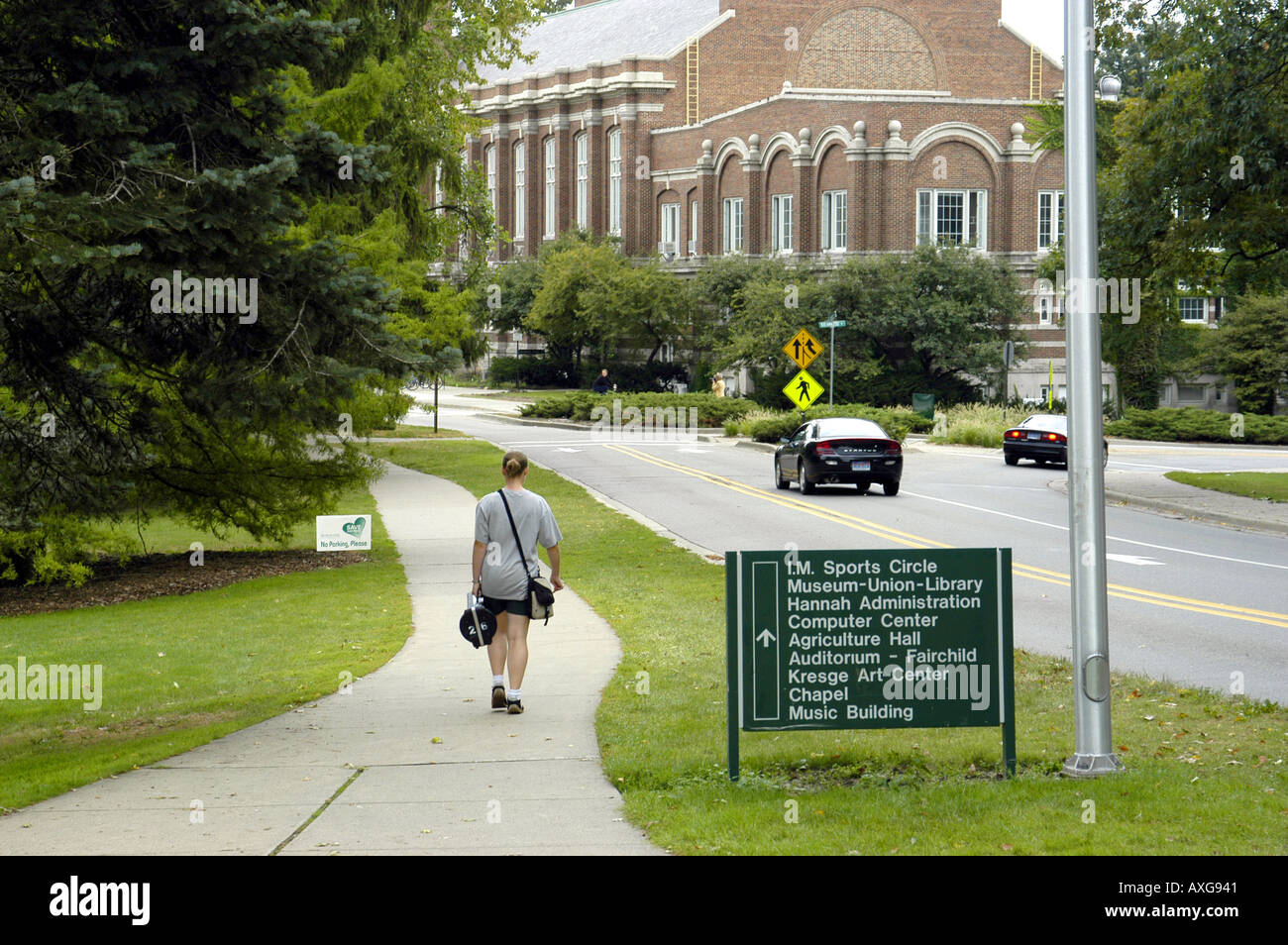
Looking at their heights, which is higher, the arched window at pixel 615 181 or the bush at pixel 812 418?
the arched window at pixel 615 181

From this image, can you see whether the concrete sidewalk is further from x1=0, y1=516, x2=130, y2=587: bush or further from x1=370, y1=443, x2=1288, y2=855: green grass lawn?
x1=0, y1=516, x2=130, y2=587: bush

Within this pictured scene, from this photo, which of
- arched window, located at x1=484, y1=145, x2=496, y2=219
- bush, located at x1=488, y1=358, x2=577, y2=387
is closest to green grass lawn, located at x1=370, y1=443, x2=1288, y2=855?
bush, located at x1=488, y1=358, x2=577, y2=387

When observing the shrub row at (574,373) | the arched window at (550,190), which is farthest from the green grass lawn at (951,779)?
the arched window at (550,190)

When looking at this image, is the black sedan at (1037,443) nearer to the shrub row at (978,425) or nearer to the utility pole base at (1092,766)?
the shrub row at (978,425)

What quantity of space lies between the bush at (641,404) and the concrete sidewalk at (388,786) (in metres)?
39.9

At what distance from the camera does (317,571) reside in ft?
63.2

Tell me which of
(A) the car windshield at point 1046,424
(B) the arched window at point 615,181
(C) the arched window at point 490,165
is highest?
(C) the arched window at point 490,165

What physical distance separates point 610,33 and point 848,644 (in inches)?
3469

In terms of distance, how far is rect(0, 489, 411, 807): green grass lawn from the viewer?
30.0ft

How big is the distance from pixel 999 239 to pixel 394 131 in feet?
126

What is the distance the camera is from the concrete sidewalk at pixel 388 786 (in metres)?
6.54

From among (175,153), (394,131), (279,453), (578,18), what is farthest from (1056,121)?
(578,18)

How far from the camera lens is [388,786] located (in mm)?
7660

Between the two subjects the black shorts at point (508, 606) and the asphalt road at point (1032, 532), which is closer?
the black shorts at point (508, 606)
